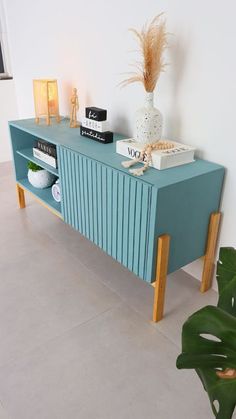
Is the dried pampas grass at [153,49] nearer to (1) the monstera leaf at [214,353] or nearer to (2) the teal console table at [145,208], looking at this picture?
(2) the teal console table at [145,208]

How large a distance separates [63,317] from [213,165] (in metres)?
0.96

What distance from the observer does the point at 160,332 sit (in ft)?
5.01

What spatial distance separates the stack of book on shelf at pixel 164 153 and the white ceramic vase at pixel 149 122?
0.05 m

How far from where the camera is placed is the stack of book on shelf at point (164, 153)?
1.47m

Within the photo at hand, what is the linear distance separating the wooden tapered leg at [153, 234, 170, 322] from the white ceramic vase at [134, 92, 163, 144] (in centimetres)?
48

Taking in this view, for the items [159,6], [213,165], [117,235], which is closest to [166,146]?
[213,165]

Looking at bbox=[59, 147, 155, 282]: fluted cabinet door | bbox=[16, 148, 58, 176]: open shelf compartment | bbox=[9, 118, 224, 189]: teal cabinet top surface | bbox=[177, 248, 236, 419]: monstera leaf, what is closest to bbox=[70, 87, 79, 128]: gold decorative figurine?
bbox=[9, 118, 224, 189]: teal cabinet top surface

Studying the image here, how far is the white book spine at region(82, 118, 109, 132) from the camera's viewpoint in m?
1.85

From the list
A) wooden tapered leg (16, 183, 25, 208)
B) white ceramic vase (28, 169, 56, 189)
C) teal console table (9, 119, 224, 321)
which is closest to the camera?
teal console table (9, 119, 224, 321)

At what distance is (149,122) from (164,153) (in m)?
0.18

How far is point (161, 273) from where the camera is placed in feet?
4.80

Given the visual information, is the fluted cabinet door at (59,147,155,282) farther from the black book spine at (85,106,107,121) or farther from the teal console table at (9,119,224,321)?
the black book spine at (85,106,107,121)

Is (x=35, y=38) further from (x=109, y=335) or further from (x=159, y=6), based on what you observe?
(x=109, y=335)

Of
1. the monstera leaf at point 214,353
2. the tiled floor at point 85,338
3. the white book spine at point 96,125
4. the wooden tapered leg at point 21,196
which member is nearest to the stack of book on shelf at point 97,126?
the white book spine at point 96,125
